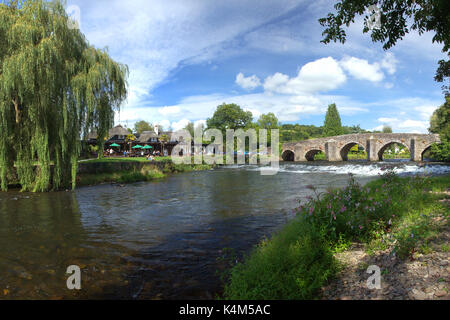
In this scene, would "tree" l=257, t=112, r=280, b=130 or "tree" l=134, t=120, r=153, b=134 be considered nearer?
"tree" l=257, t=112, r=280, b=130

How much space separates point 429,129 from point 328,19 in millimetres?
49462

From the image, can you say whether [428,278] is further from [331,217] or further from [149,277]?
[149,277]

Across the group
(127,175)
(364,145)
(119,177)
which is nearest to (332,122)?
(364,145)

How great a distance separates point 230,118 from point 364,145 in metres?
36.4

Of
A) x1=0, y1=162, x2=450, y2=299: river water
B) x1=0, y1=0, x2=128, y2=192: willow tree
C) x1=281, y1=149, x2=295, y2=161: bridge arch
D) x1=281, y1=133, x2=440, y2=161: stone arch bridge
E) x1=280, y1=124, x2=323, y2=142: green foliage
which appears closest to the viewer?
x1=0, y1=162, x2=450, y2=299: river water

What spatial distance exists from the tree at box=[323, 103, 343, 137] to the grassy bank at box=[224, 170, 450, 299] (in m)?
82.8

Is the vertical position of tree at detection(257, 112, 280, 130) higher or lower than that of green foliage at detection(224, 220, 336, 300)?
higher

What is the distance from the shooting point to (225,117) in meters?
69.2

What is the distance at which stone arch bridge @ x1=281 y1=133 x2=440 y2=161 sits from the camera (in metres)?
33.8

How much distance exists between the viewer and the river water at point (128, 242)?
15.0 ft

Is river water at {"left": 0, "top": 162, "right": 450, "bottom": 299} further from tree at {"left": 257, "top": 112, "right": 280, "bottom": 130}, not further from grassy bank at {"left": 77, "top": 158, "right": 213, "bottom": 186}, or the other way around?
tree at {"left": 257, "top": 112, "right": 280, "bottom": 130}

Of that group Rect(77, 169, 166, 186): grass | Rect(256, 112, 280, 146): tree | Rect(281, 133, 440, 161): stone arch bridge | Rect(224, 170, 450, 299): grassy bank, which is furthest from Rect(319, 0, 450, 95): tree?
Rect(256, 112, 280, 146): tree

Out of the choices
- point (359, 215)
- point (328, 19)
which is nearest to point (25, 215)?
point (359, 215)

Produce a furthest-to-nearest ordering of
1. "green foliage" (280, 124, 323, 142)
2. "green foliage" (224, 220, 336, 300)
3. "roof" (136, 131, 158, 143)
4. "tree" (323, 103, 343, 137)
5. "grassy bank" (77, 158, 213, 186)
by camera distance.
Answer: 1. "green foliage" (280, 124, 323, 142)
2. "tree" (323, 103, 343, 137)
3. "roof" (136, 131, 158, 143)
4. "grassy bank" (77, 158, 213, 186)
5. "green foliage" (224, 220, 336, 300)
